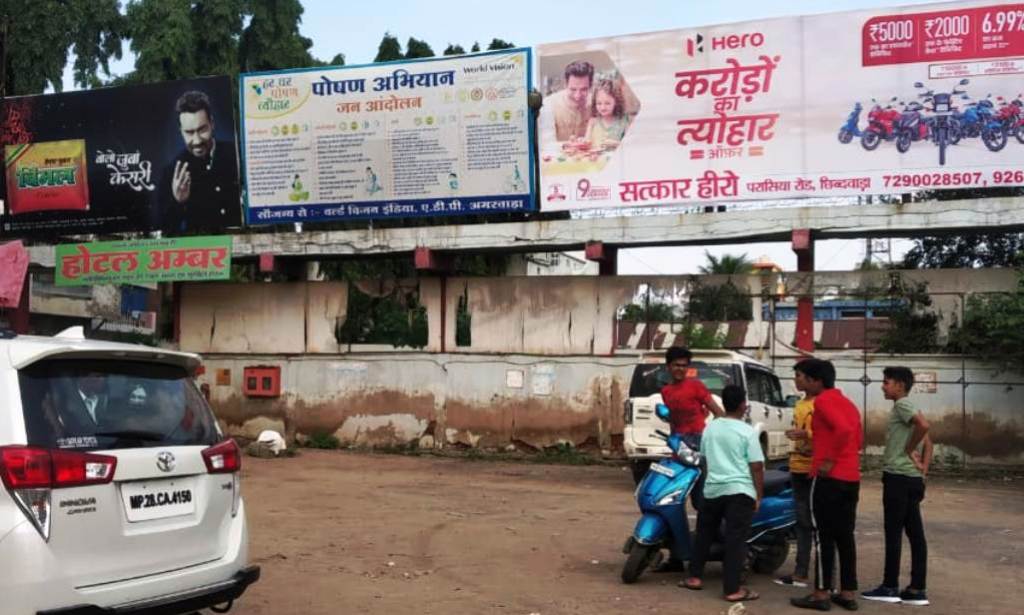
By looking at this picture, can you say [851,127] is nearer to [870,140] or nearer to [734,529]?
[870,140]

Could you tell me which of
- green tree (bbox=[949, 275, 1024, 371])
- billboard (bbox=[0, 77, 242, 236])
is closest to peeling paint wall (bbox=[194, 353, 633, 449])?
billboard (bbox=[0, 77, 242, 236])

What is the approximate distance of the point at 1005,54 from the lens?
15219 mm

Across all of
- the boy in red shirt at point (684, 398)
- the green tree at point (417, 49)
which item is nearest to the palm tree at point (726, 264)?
the green tree at point (417, 49)

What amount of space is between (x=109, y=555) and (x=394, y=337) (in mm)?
14078

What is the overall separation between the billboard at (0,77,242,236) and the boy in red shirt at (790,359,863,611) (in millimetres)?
13883

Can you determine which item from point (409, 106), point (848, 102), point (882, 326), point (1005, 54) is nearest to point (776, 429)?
point (882, 326)

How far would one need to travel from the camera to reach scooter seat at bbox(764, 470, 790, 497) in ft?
25.9

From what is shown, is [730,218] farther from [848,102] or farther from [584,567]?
[584,567]

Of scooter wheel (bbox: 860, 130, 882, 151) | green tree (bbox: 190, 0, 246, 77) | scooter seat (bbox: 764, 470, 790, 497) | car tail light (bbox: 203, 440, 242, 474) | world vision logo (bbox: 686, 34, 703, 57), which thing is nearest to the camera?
car tail light (bbox: 203, 440, 242, 474)

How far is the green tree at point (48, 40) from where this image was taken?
88.6ft

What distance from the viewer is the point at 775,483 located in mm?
8000

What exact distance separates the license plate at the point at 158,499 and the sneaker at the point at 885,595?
15.7 feet

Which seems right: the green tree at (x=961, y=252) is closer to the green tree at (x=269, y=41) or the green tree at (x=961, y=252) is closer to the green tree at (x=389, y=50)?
the green tree at (x=389, y=50)

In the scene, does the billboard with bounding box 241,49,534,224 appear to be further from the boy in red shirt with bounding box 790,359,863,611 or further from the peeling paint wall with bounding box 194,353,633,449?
the boy in red shirt with bounding box 790,359,863,611
